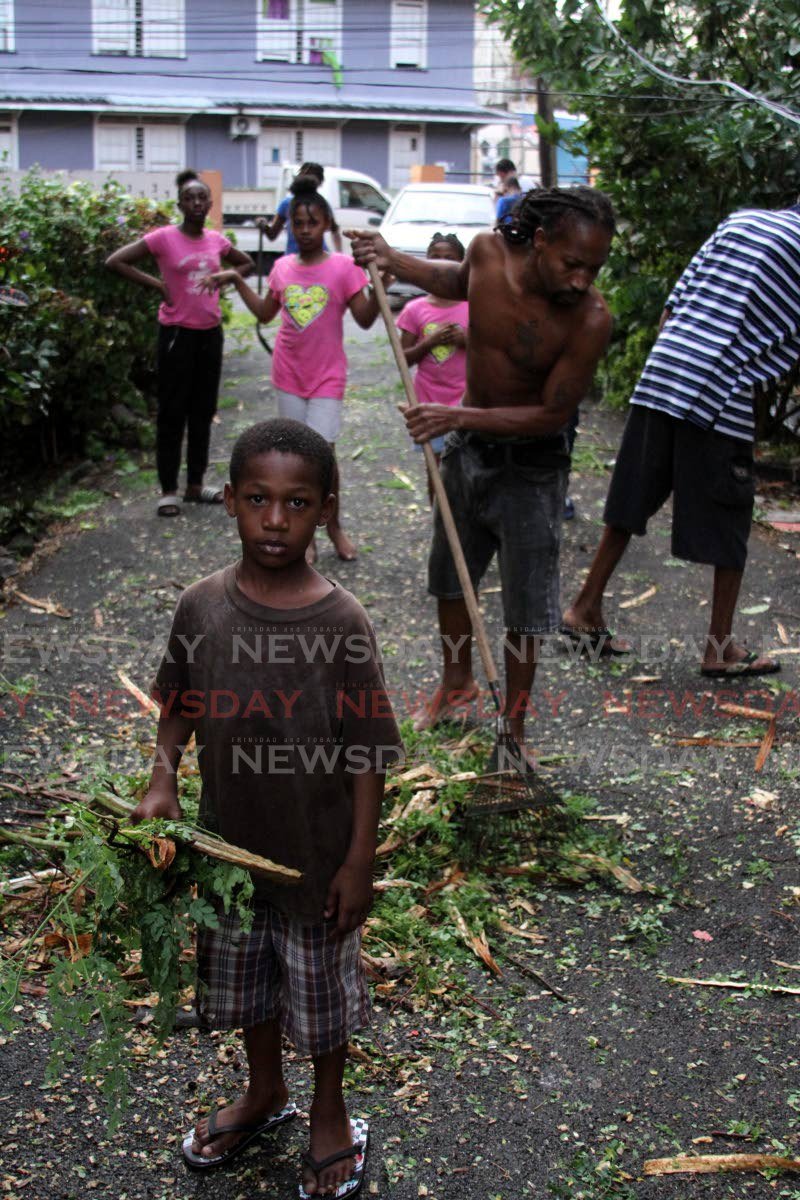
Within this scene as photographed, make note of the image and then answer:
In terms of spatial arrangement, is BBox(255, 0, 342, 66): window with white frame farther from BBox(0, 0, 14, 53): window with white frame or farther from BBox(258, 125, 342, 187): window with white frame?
BBox(0, 0, 14, 53): window with white frame

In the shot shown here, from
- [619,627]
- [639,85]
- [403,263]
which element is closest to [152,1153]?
[403,263]

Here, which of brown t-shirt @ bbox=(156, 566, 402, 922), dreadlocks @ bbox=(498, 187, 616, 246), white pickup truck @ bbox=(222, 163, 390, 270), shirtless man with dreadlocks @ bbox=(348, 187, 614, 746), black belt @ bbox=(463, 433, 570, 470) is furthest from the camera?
white pickup truck @ bbox=(222, 163, 390, 270)

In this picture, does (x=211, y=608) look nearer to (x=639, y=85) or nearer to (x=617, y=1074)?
(x=617, y=1074)

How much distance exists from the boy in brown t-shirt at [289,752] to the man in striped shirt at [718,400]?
3524mm

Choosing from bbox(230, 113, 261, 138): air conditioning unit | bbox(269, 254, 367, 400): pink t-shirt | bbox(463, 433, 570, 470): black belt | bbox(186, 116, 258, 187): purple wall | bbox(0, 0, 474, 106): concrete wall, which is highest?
bbox(0, 0, 474, 106): concrete wall

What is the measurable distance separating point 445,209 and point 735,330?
13243 millimetres

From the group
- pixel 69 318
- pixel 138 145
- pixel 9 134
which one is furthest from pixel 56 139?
pixel 69 318

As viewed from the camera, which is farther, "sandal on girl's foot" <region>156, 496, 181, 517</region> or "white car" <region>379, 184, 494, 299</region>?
"white car" <region>379, 184, 494, 299</region>

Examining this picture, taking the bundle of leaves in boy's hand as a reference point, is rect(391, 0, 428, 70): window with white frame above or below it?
above

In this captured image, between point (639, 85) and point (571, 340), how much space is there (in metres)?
4.90

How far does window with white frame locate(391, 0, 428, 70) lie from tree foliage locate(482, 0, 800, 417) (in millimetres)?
32328

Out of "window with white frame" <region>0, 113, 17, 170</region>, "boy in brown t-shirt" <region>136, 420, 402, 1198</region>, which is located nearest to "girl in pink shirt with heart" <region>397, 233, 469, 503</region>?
"boy in brown t-shirt" <region>136, 420, 402, 1198</region>

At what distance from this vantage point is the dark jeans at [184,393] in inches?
327

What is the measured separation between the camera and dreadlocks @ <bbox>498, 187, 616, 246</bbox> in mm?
4477
